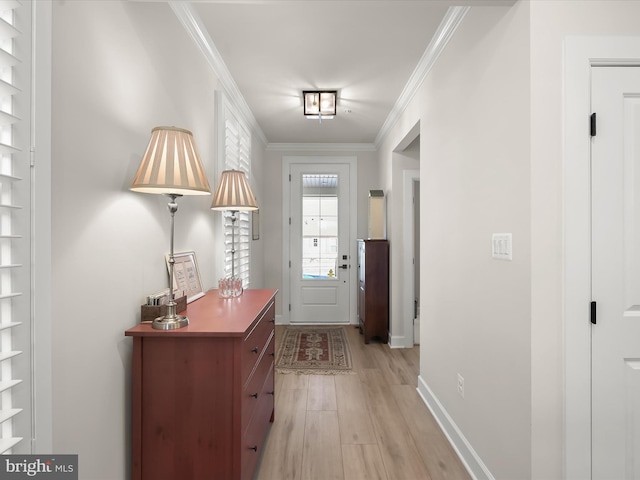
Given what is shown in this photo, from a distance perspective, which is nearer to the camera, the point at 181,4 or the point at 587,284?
the point at 587,284

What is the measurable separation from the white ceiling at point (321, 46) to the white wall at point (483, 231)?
0.34 m

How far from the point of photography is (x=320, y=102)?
3.53m

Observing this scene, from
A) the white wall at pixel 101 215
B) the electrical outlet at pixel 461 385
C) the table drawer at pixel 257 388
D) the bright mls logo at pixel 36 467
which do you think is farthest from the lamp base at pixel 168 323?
the electrical outlet at pixel 461 385

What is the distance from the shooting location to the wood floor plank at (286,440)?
6.55 feet

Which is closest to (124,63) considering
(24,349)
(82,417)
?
(24,349)

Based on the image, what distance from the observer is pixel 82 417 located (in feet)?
4.18

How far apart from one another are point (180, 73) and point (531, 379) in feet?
8.03

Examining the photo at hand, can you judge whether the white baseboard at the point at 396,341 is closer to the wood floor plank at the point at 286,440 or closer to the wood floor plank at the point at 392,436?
the wood floor plank at the point at 392,436

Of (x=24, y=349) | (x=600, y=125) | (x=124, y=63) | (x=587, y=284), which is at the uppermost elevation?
(x=124, y=63)

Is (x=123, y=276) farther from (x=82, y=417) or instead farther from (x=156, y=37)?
(x=156, y=37)

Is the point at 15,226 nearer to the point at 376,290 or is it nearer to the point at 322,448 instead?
the point at 322,448

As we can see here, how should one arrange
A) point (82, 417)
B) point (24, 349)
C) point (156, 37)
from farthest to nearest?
point (156, 37), point (82, 417), point (24, 349)

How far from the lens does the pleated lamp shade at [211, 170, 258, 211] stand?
91.0 inches

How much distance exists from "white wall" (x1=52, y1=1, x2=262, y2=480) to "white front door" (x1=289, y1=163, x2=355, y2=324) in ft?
11.2
